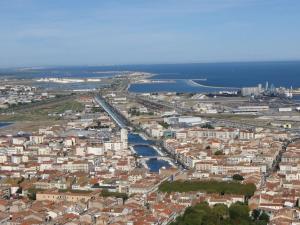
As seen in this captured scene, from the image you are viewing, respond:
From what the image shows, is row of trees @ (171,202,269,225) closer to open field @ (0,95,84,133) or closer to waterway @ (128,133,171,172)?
waterway @ (128,133,171,172)

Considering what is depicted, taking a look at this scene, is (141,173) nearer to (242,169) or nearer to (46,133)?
(242,169)

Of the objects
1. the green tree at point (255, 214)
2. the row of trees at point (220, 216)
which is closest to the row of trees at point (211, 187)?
the green tree at point (255, 214)

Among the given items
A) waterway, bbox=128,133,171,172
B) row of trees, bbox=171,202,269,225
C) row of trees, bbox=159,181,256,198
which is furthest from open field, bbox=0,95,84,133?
row of trees, bbox=171,202,269,225

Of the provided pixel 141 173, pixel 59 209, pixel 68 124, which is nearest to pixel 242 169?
pixel 141 173

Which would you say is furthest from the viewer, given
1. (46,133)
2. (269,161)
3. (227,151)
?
(46,133)

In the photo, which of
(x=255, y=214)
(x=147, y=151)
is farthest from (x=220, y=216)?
(x=147, y=151)

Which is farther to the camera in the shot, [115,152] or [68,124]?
[68,124]

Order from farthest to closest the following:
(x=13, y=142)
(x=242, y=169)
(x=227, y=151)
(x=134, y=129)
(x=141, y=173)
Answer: (x=134, y=129) → (x=13, y=142) → (x=227, y=151) → (x=242, y=169) → (x=141, y=173)
